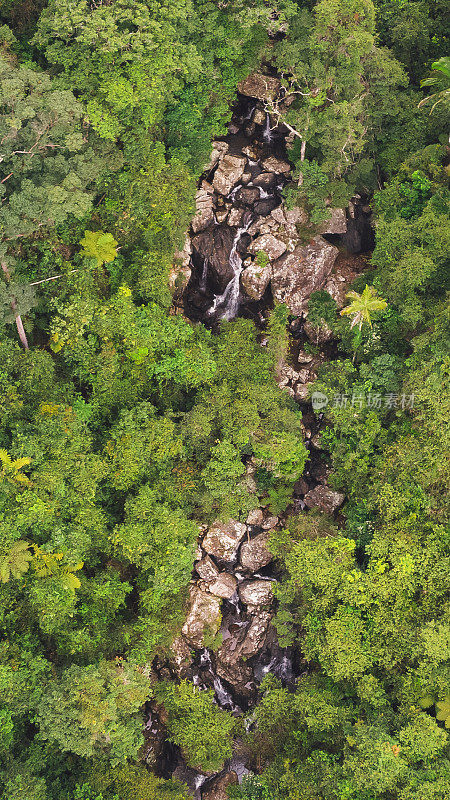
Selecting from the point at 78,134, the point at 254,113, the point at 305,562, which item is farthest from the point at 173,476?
the point at 254,113

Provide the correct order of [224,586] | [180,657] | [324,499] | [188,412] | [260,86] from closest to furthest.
→ [188,412]
[180,657]
[224,586]
[324,499]
[260,86]

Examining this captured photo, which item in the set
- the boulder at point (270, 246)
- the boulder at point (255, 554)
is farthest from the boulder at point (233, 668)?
the boulder at point (270, 246)

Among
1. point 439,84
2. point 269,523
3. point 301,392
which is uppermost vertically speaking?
point 439,84

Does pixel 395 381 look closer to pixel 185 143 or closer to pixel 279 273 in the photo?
pixel 279 273

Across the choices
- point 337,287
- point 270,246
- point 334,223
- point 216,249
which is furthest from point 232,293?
point 334,223

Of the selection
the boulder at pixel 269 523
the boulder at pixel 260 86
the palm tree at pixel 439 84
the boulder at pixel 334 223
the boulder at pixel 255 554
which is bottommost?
the boulder at pixel 255 554

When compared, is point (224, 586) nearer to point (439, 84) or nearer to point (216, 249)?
point (216, 249)

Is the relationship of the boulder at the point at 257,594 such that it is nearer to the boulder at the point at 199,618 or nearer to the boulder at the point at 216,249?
the boulder at the point at 199,618

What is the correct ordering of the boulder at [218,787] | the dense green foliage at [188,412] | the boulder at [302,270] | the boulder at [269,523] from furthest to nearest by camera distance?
the boulder at [302,270], the boulder at [269,523], the boulder at [218,787], the dense green foliage at [188,412]
